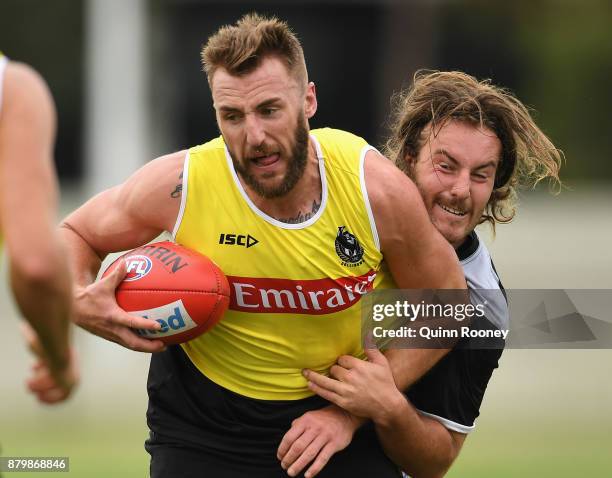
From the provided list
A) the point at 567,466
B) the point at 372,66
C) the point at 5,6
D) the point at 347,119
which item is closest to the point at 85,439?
the point at 567,466

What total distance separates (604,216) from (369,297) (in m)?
14.3

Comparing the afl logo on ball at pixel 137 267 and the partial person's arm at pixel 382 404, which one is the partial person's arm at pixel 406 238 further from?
the afl logo on ball at pixel 137 267

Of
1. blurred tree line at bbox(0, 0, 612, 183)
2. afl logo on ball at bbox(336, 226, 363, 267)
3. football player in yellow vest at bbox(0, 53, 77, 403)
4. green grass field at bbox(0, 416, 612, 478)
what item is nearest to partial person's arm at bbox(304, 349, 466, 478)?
afl logo on ball at bbox(336, 226, 363, 267)

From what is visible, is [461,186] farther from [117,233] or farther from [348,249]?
[117,233]

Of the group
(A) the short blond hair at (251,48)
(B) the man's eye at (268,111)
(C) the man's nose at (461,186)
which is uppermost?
(A) the short blond hair at (251,48)

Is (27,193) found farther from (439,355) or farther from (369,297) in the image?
(439,355)

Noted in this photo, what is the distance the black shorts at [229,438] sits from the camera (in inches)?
210

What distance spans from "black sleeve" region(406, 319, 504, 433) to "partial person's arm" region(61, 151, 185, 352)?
1.34m

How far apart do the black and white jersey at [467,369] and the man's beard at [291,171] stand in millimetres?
1083

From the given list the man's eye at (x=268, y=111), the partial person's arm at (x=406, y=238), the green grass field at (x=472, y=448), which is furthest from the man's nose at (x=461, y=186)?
the green grass field at (x=472, y=448)

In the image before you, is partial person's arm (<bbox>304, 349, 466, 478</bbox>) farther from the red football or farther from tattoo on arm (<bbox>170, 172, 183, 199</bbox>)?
tattoo on arm (<bbox>170, 172, 183, 199</bbox>)

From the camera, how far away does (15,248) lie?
10.7 ft

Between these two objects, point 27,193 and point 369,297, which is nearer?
point 27,193

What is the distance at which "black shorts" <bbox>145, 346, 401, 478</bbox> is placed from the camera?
533cm
